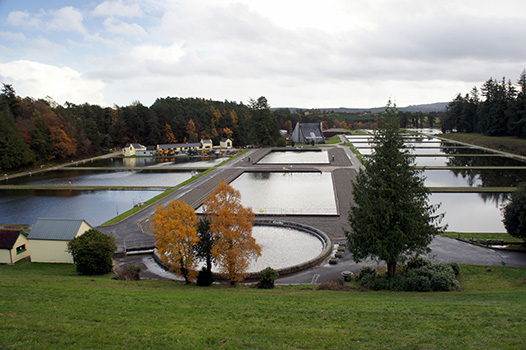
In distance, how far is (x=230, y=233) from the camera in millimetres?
15891

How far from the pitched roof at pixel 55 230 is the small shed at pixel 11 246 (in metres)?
0.72

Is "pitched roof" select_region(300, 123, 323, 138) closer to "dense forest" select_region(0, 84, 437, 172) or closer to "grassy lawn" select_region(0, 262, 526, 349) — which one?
"dense forest" select_region(0, 84, 437, 172)

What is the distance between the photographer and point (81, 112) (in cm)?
8938

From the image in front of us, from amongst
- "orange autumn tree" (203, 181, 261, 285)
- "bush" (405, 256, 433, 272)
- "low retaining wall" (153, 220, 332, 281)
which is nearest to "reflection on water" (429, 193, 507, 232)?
"low retaining wall" (153, 220, 332, 281)

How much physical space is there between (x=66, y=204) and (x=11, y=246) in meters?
15.1

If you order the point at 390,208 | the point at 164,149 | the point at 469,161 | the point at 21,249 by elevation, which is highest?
the point at 164,149

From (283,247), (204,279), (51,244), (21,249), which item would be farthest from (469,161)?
(21,249)

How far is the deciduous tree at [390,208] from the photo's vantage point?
15016 mm

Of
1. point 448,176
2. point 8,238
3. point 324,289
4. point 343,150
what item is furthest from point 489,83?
point 8,238

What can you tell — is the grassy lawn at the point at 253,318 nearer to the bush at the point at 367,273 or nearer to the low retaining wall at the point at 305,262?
the bush at the point at 367,273

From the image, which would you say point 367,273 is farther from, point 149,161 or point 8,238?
point 149,161

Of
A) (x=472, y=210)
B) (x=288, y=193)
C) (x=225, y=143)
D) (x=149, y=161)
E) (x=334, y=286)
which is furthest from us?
(x=225, y=143)

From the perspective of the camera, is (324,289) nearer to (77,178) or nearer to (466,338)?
(466,338)

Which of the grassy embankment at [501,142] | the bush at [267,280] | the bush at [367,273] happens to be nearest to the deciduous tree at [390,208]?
the bush at [367,273]
